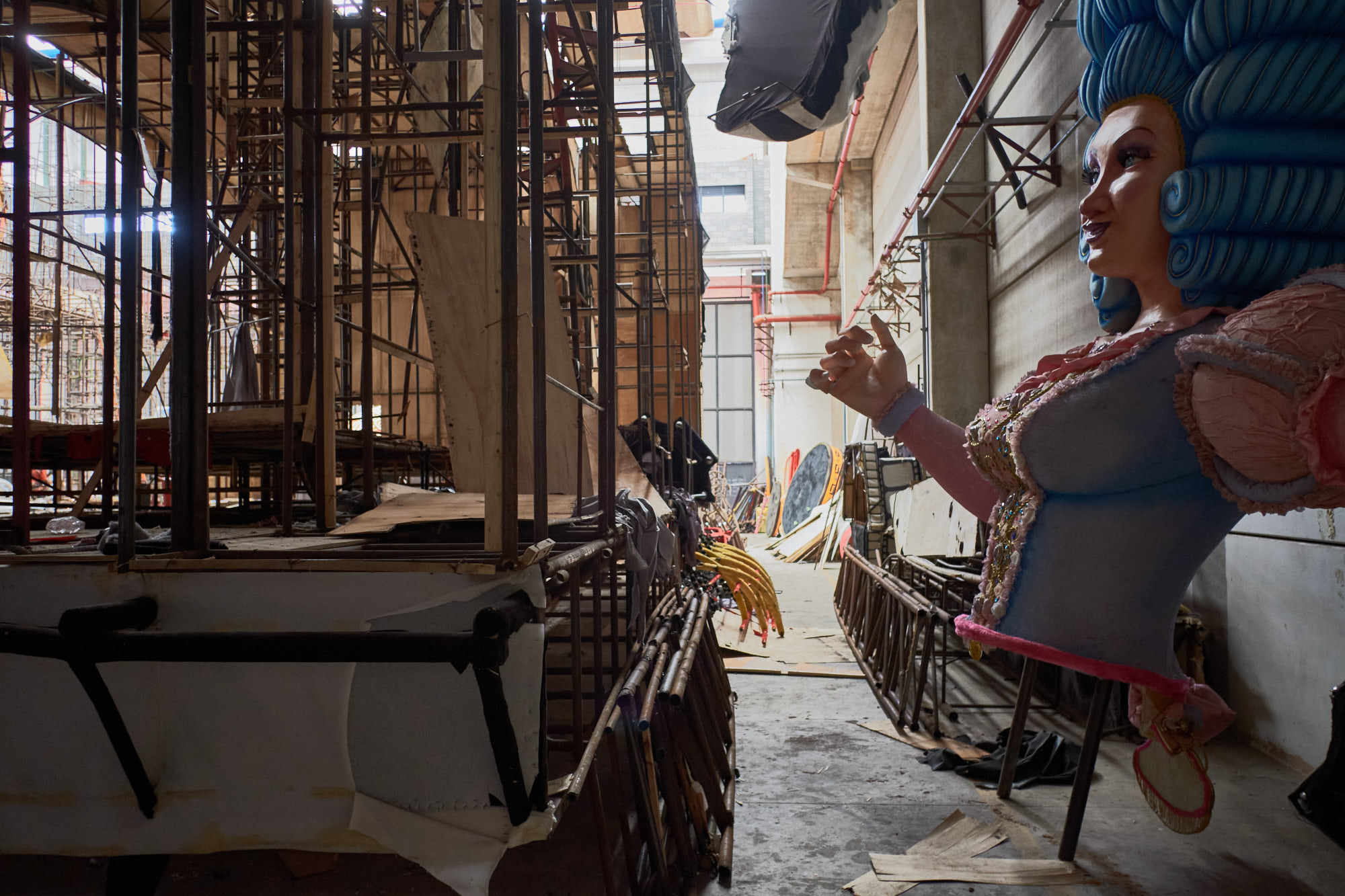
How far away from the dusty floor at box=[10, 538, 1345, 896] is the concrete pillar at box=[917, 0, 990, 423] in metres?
4.93

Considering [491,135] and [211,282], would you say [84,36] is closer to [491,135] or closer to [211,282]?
[211,282]

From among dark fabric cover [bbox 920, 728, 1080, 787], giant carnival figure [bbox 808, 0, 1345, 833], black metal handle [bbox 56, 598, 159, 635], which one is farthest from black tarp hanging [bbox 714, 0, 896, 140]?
black metal handle [bbox 56, 598, 159, 635]

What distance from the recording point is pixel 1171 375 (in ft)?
4.74

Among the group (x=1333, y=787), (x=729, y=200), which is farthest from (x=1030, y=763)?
(x=729, y=200)

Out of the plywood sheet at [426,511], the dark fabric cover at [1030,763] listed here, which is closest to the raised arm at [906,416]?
the plywood sheet at [426,511]

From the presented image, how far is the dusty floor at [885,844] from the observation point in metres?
2.58

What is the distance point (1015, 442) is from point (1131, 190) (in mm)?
529

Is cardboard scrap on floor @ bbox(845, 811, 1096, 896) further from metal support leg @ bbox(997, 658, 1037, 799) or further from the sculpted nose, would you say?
the sculpted nose

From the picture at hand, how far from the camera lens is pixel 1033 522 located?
1647 mm

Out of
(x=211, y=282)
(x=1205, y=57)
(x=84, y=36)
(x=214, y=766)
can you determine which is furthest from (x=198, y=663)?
(x=84, y=36)

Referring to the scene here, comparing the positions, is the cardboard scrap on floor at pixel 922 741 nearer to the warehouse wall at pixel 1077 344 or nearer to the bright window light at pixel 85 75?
the warehouse wall at pixel 1077 344

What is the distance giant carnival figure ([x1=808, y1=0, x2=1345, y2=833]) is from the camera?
1291 millimetres

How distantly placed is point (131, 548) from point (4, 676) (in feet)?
1.31

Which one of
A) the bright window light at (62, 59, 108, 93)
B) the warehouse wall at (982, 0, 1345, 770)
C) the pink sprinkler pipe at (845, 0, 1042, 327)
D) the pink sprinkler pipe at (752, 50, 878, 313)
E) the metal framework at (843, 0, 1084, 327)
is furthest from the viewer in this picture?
the pink sprinkler pipe at (752, 50, 878, 313)
